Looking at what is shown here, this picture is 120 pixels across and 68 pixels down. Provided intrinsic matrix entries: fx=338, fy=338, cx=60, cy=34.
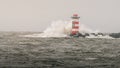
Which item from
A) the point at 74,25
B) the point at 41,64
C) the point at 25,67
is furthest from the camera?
the point at 74,25

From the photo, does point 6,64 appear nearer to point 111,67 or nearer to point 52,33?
Answer: point 111,67

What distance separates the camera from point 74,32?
95000mm

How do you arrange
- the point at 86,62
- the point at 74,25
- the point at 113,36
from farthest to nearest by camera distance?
1. the point at 113,36
2. the point at 74,25
3. the point at 86,62

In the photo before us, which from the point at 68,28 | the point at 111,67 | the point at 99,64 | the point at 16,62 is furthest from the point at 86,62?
the point at 68,28

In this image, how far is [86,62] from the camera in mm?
33219

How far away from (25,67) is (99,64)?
23.4 feet

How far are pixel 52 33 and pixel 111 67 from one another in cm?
9633

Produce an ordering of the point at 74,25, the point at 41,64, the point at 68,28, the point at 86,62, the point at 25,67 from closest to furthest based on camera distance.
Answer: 1. the point at 25,67
2. the point at 41,64
3. the point at 86,62
4. the point at 74,25
5. the point at 68,28

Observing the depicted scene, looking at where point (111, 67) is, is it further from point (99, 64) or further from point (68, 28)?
point (68, 28)

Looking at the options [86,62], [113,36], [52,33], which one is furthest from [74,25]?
[86,62]

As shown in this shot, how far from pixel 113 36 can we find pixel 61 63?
250ft

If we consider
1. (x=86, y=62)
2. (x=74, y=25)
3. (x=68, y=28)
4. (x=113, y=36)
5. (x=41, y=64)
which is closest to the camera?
(x=41, y=64)

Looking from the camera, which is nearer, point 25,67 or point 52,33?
point 25,67

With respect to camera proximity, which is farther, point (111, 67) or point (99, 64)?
point (99, 64)
